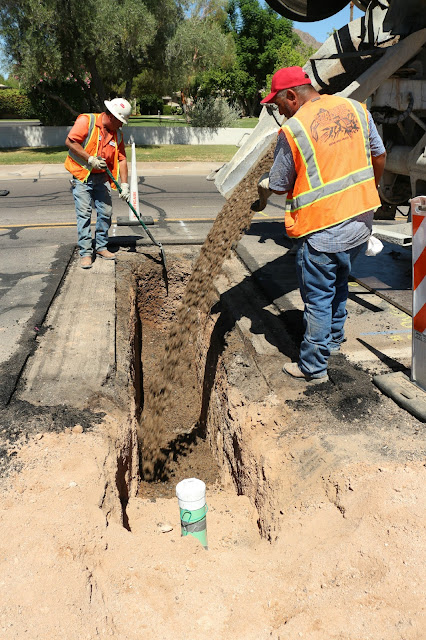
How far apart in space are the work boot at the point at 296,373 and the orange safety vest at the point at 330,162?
105cm

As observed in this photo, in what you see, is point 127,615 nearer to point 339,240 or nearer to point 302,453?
point 302,453

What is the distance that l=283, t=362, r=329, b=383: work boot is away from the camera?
3996 millimetres

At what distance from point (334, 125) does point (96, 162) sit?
3333 mm

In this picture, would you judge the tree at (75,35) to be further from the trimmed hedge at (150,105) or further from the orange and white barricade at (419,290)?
the trimmed hedge at (150,105)

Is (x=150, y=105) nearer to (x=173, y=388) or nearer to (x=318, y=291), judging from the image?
(x=173, y=388)

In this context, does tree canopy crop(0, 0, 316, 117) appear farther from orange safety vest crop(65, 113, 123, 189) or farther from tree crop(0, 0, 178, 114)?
orange safety vest crop(65, 113, 123, 189)

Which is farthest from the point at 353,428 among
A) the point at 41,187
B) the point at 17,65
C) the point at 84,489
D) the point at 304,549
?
the point at 17,65

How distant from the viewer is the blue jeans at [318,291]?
3.67 m

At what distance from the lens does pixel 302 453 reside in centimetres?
327

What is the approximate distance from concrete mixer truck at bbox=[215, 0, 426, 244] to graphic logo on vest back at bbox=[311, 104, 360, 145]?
1887 mm

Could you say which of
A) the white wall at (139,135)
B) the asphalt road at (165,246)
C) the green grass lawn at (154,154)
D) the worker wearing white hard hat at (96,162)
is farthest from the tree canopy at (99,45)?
the worker wearing white hard hat at (96,162)

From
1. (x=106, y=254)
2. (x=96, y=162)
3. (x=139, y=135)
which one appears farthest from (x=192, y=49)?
(x=96, y=162)

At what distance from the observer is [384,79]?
17.3ft

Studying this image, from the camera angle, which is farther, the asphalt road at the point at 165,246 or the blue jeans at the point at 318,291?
the asphalt road at the point at 165,246
